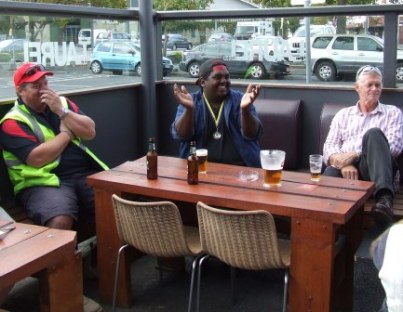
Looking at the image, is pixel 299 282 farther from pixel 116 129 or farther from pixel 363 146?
pixel 116 129

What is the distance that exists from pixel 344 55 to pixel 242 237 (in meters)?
3.05

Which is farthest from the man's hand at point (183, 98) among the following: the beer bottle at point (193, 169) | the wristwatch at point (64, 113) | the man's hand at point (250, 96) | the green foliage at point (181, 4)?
the green foliage at point (181, 4)

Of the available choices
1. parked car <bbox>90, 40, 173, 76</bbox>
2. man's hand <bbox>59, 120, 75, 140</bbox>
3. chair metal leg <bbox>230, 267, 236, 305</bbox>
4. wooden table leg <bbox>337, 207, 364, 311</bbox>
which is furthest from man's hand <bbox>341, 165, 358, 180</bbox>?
parked car <bbox>90, 40, 173, 76</bbox>

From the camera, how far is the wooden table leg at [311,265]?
2.77 m

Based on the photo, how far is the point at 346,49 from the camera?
17.7 ft

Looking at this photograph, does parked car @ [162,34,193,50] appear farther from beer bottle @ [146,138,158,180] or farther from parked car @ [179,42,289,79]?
beer bottle @ [146,138,158,180]

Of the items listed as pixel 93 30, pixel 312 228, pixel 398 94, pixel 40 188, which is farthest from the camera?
pixel 93 30

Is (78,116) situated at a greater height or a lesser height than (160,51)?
lesser

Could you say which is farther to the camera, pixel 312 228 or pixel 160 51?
pixel 160 51

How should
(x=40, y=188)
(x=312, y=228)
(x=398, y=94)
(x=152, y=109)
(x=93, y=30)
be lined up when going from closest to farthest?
1. (x=312, y=228)
2. (x=40, y=188)
3. (x=398, y=94)
4. (x=93, y=30)
5. (x=152, y=109)

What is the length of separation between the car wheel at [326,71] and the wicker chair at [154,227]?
102 inches

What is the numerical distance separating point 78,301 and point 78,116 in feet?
4.95

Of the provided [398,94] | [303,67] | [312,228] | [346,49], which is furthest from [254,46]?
[312,228]

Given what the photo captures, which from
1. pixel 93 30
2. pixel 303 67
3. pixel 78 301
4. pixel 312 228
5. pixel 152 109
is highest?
pixel 93 30
